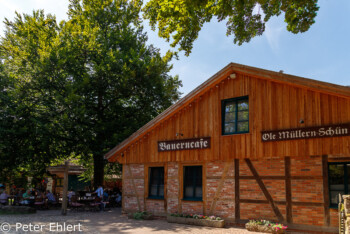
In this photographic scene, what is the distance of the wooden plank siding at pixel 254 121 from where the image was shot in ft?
32.3

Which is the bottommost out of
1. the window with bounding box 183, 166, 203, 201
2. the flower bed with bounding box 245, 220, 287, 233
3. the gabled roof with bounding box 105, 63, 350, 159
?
the flower bed with bounding box 245, 220, 287, 233

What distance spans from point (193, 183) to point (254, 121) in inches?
146

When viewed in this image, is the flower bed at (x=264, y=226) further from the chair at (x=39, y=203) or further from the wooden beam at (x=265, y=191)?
the chair at (x=39, y=203)

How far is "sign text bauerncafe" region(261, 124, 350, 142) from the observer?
9438 millimetres

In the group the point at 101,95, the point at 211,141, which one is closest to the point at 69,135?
the point at 101,95

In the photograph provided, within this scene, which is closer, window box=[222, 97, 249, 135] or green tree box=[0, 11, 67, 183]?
window box=[222, 97, 249, 135]

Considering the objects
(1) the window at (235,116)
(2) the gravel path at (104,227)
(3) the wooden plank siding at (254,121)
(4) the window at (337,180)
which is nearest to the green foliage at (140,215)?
(2) the gravel path at (104,227)

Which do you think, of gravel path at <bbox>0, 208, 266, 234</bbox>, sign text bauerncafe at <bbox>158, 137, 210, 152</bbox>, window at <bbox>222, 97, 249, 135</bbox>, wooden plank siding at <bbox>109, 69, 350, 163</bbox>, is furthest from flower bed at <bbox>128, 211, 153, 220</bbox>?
window at <bbox>222, 97, 249, 135</bbox>

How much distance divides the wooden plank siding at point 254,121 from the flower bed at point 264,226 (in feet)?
7.32

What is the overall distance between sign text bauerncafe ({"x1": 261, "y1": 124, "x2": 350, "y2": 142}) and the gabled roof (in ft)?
3.45

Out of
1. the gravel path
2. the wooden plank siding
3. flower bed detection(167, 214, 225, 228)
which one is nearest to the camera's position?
the wooden plank siding

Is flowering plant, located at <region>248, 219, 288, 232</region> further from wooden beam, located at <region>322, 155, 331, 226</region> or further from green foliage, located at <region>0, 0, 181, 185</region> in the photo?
green foliage, located at <region>0, 0, 181, 185</region>

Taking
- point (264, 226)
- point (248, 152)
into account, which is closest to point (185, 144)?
point (248, 152)

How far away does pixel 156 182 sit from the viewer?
555 inches
